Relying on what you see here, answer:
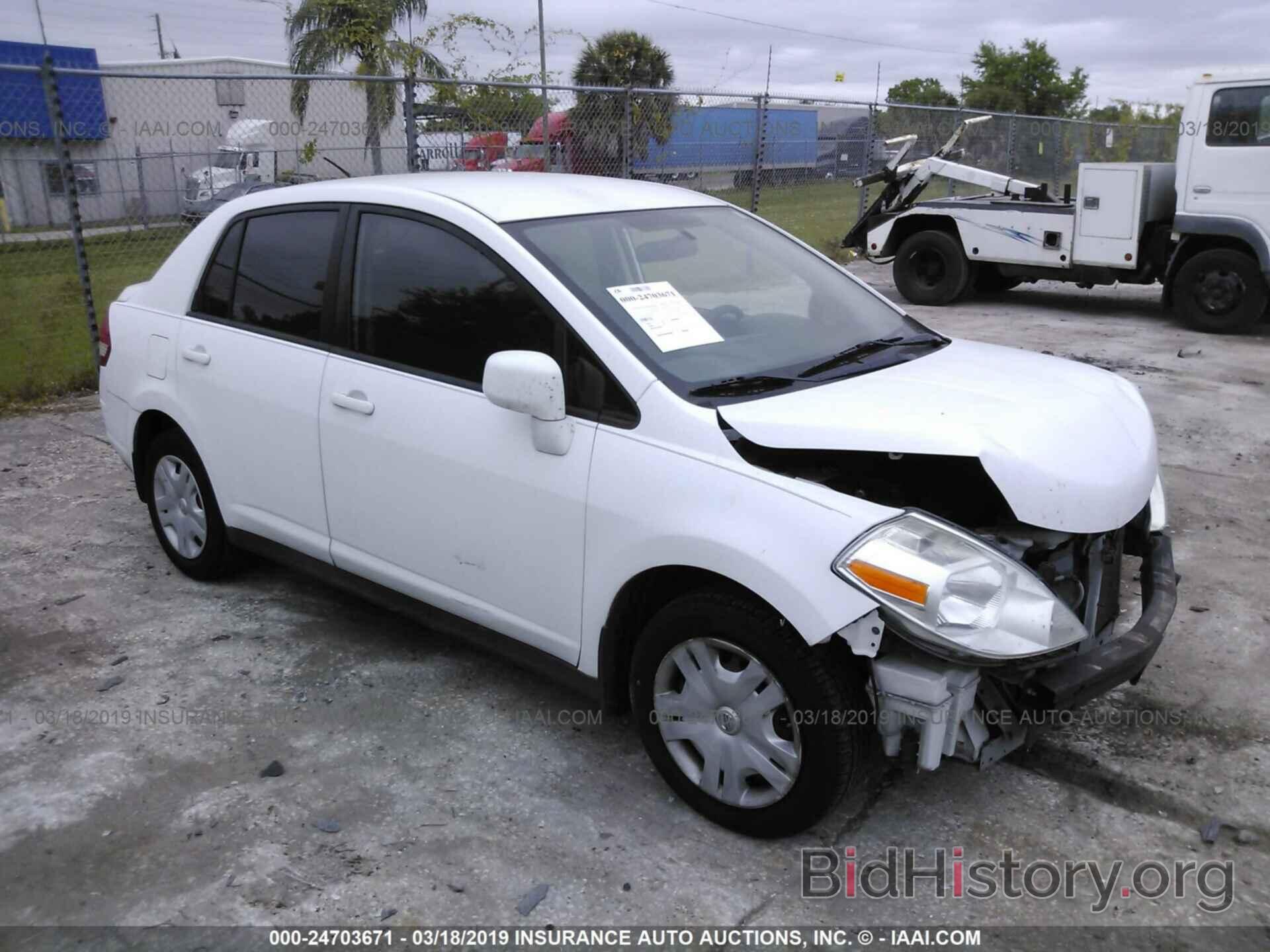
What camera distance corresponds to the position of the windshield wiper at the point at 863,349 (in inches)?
132

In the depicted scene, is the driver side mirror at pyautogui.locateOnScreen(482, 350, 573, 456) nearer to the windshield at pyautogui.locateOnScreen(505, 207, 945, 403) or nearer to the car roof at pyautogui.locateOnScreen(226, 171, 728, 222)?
the windshield at pyautogui.locateOnScreen(505, 207, 945, 403)

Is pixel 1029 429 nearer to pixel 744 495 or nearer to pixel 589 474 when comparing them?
pixel 744 495

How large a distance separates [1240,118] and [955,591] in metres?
9.30

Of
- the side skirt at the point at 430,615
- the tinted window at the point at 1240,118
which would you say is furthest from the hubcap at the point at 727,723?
the tinted window at the point at 1240,118

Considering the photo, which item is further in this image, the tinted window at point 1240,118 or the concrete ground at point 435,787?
the tinted window at point 1240,118

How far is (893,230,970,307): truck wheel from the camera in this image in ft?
39.8

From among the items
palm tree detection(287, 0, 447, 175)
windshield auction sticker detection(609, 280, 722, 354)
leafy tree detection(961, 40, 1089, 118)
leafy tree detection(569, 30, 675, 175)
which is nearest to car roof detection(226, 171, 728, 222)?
windshield auction sticker detection(609, 280, 722, 354)

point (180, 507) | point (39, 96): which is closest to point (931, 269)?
point (180, 507)

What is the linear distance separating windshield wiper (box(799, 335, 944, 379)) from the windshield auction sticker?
0.31 m

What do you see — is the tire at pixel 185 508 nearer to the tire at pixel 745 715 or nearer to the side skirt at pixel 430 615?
the side skirt at pixel 430 615

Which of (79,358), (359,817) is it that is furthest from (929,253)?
(359,817)

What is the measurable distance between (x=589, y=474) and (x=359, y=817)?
120cm

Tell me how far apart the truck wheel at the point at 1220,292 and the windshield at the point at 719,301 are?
308 inches

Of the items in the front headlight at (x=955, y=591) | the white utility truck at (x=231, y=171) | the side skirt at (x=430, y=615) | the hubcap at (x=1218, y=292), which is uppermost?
the white utility truck at (x=231, y=171)
